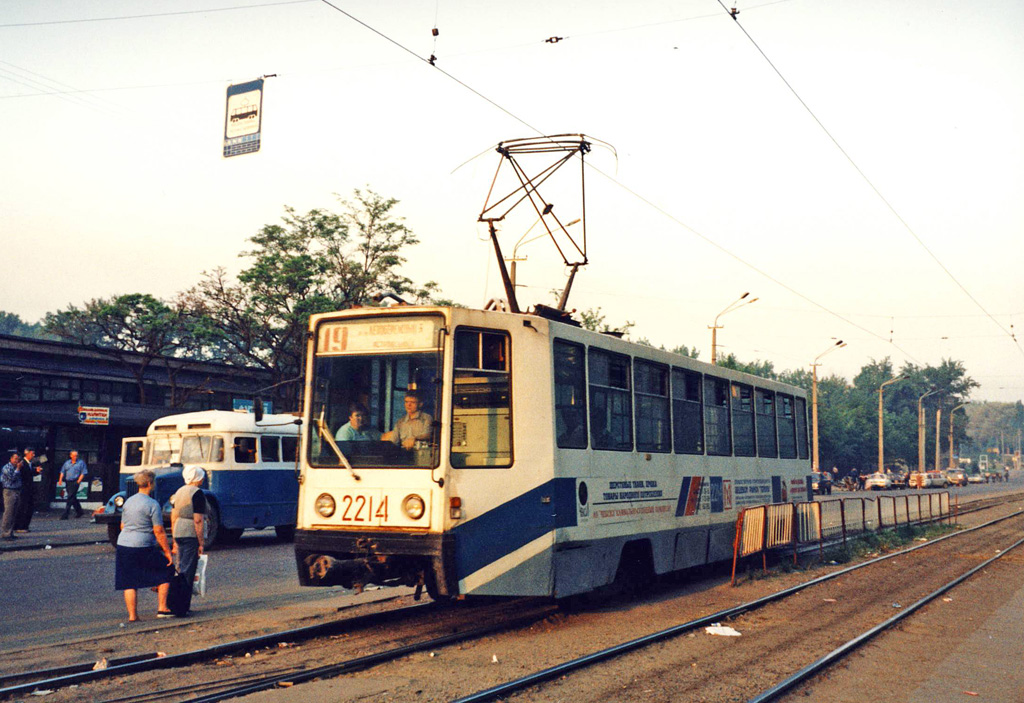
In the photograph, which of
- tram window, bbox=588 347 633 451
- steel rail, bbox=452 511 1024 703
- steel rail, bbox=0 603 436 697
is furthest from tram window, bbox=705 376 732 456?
steel rail, bbox=0 603 436 697

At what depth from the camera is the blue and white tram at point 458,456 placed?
902cm

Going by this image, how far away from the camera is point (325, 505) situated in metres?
9.47

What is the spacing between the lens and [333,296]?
1486 inches

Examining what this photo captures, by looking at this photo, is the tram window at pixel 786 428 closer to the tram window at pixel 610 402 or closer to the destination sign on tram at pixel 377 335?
the tram window at pixel 610 402

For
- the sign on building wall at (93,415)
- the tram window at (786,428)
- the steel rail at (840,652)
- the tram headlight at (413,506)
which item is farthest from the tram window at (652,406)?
the sign on building wall at (93,415)

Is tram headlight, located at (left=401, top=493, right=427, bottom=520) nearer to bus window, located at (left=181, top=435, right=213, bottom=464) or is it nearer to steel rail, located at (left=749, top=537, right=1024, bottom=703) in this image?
steel rail, located at (left=749, top=537, right=1024, bottom=703)

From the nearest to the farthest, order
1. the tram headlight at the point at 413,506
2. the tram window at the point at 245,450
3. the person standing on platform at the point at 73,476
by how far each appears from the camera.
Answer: the tram headlight at the point at 413,506, the tram window at the point at 245,450, the person standing on platform at the point at 73,476

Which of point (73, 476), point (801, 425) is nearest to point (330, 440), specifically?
point (801, 425)

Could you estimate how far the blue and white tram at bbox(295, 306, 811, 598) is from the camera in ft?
29.6

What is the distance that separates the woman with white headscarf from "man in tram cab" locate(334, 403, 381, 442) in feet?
8.03

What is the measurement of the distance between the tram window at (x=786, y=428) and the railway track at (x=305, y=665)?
7061mm

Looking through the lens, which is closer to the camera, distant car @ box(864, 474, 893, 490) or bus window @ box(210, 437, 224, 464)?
bus window @ box(210, 437, 224, 464)

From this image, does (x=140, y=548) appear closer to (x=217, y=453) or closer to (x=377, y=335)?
(x=377, y=335)

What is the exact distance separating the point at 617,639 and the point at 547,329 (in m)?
3.18
